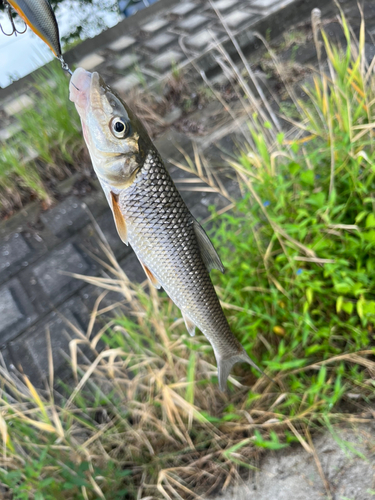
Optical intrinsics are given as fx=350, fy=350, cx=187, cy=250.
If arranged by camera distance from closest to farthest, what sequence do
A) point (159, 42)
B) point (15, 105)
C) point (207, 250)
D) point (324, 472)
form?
point (207, 250), point (324, 472), point (15, 105), point (159, 42)

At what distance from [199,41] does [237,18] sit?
0.62m

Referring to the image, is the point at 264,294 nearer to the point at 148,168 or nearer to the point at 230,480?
the point at 230,480

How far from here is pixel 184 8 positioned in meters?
5.16

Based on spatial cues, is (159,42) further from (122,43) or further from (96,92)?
(96,92)

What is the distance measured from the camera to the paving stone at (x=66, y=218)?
3.01 meters

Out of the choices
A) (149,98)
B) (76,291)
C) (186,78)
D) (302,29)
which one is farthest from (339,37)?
(76,291)

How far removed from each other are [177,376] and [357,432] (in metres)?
0.91

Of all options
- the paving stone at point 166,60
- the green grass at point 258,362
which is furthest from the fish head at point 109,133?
the paving stone at point 166,60

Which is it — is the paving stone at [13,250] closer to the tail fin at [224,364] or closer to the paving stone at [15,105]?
the paving stone at [15,105]

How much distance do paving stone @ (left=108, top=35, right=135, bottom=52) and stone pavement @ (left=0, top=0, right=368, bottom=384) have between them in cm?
2

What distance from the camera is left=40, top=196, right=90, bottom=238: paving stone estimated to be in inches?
118

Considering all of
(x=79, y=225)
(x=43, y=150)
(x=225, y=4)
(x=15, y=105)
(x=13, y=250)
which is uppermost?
(x=15, y=105)

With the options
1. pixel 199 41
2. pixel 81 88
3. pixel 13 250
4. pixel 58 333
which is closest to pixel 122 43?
pixel 199 41

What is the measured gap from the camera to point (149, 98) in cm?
380
